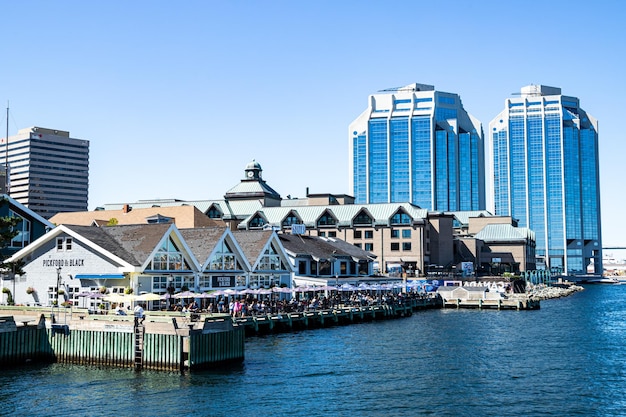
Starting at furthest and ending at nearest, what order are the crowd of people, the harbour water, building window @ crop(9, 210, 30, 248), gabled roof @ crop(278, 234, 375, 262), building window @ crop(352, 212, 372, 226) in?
building window @ crop(352, 212, 372, 226) → gabled roof @ crop(278, 234, 375, 262) → building window @ crop(9, 210, 30, 248) → the crowd of people → the harbour water

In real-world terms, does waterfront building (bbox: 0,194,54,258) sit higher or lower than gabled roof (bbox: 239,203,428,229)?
lower

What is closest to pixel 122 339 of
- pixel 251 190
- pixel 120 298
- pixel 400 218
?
pixel 120 298

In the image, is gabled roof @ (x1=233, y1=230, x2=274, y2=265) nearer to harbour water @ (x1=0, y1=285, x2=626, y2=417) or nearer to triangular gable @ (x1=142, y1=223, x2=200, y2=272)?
triangular gable @ (x1=142, y1=223, x2=200, y2=272)

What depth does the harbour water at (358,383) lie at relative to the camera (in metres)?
36.1

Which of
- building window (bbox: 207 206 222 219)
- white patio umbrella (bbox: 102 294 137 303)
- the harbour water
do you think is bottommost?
the harbour water

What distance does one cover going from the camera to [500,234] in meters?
195

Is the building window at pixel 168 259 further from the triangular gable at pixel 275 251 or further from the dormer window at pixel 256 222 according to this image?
the dormer window at pixel 256 222

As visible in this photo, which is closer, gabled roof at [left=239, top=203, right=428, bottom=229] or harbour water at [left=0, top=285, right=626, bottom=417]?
harbour water at [left=0, top=285, right=626, bottom=417]

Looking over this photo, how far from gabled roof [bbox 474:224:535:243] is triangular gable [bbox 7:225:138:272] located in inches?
5589

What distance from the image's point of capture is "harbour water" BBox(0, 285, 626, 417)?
3609 centimetres

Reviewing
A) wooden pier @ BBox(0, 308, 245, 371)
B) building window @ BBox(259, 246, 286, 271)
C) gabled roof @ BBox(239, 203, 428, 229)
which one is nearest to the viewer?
wooden pier @ BBox(0, 308, 245, 371)

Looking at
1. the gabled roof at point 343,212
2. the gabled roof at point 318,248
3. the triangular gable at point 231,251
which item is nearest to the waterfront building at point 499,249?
the gabled roof at point 343,212

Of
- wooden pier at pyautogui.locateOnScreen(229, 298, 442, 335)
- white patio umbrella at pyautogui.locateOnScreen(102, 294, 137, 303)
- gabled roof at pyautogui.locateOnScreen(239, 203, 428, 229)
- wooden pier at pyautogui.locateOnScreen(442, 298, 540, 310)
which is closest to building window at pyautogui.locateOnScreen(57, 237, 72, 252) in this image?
white patio umbrella at pyautogui.locateOnScreen(102, 294, 137, 303)

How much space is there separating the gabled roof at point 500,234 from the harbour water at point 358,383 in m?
132
